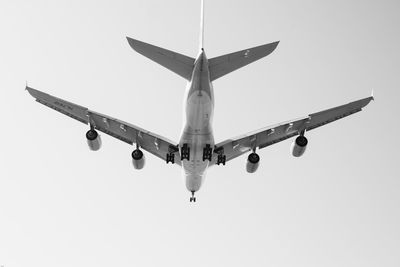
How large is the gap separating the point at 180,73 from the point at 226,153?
24.0 feet

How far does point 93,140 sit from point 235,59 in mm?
8644

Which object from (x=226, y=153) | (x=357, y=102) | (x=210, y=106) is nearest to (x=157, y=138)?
(x=226, y=153)

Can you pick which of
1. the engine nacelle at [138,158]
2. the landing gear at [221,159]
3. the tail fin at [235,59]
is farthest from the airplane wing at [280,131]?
the tail fin at [235,59]

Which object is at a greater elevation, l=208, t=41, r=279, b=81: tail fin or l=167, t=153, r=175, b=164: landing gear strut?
l=208, t=41, r=279, b=81: tail fin

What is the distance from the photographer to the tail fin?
24.1 meters

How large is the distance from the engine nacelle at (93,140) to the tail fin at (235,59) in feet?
23.3

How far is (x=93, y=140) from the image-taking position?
90.5 ft

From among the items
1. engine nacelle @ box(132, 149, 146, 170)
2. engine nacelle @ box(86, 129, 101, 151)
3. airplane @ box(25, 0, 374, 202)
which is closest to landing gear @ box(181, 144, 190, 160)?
airplane @ box(25, 0, 374, 202)

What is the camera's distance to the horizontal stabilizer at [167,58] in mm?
23531

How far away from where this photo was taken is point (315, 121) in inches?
1142

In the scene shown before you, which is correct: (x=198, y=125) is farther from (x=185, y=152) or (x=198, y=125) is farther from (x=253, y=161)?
(x=253, y=161)

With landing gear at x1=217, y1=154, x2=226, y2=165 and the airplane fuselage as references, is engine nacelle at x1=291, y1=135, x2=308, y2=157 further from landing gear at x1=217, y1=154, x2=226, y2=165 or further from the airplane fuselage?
the airplane fuselage

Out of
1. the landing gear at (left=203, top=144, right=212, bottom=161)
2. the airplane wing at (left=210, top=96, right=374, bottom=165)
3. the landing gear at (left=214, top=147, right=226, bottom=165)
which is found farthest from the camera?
the landing gear at (left=214, top=147, right=226, bottom=165)

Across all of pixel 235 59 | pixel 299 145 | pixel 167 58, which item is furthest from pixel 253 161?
pixel 167 58
